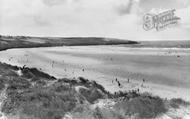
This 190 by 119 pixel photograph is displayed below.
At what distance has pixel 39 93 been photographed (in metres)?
14.6

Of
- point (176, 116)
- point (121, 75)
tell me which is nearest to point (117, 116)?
point (176, 116)

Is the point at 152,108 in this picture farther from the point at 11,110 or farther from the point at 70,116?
the point at 11,110

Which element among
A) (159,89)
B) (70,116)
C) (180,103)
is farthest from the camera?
(159,89)

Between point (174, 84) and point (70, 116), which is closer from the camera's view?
point (70, 116)

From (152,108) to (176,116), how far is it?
1393 mm

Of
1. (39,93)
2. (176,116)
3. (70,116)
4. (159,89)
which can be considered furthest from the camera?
(159,89)

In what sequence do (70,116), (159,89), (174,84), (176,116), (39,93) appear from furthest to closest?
(174,84), (159,89), (39,93), (176,116), (70,116)

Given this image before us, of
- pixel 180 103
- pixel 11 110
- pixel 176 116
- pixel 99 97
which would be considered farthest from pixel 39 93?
pixel 180 103

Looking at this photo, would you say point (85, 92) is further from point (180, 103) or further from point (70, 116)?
point (180, 103)

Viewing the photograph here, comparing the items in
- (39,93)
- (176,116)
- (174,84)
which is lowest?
(174,84)

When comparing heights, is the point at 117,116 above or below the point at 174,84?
above

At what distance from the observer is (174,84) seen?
32781 mm

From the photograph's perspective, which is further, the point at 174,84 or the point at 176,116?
the point at 174,84

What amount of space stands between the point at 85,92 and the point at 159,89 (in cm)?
1464
